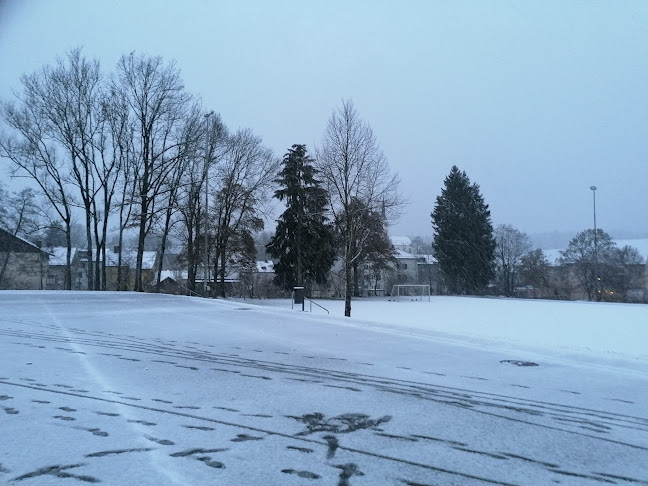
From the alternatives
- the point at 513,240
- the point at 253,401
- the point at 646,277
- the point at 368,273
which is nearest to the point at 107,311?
the point at 253,401

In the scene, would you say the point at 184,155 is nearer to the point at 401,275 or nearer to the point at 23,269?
the point at 23,269

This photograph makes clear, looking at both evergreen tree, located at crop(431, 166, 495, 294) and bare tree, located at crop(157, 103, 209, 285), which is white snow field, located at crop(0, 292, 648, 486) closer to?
bare tree, located at crop(157, 103, 209, 285)

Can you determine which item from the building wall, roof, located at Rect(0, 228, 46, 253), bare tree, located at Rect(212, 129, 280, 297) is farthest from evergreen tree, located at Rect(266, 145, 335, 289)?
the building wall

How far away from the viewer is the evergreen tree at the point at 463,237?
62.5 metres

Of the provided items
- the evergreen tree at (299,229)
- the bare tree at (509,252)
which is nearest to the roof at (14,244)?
the evergreen tree at (299,229)

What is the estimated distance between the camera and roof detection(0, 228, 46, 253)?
1940 inches

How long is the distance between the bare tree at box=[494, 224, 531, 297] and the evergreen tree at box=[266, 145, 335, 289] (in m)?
30.3

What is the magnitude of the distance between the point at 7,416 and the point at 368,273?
60244mm

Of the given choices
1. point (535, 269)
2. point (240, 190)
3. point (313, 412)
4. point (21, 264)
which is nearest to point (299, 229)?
point (240, 190)

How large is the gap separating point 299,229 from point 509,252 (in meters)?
36.6

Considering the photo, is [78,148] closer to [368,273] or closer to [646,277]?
[368,273]

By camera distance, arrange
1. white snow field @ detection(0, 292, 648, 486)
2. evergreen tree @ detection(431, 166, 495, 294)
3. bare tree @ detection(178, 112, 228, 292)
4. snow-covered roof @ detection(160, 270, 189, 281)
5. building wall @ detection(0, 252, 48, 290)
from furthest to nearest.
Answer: snow-covered roof @ detection(160, 270, 189, 281)
evergreen tree @ detection(431, 166, 495, 294)
building wall @ detection(0, 252, 48, 290)
bare tree @ detection(178, 112, 228, 292)
white snow field @ detection(0, 292, 648, 486)

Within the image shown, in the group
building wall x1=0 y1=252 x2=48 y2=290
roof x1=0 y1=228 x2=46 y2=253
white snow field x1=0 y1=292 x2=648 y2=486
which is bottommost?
white snow field x1=0 y1=292 x2=648 y2=486

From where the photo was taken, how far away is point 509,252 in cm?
7369
